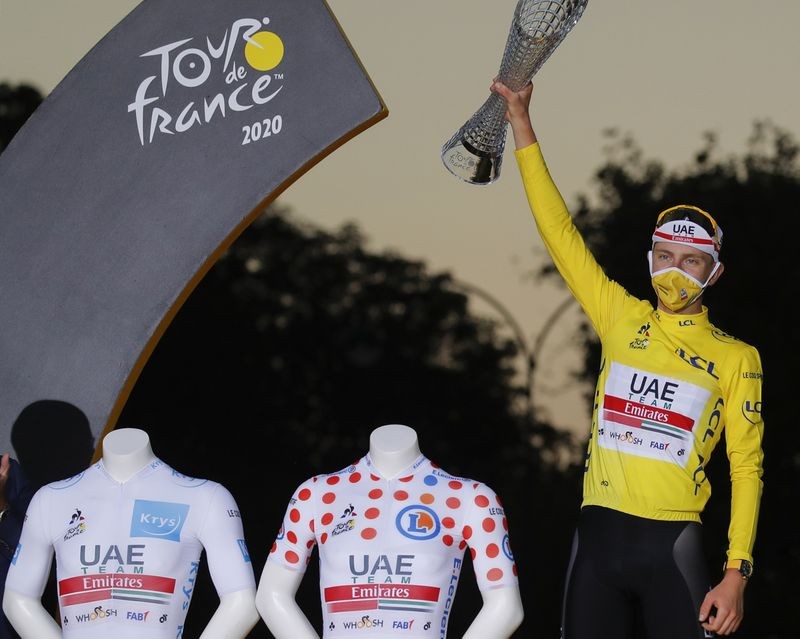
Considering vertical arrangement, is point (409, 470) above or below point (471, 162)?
below

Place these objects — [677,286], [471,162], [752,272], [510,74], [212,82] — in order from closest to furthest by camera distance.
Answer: [677,286]
[510,74]
[471,162]
[212,82]
[752,272]

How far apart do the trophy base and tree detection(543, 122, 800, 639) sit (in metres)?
13.2

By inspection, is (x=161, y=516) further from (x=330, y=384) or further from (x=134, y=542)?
(x=330, y=384)

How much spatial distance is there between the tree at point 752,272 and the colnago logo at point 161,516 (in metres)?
14.2

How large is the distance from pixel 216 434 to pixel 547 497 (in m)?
6.00

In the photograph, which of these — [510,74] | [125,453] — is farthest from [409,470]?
[510,74]

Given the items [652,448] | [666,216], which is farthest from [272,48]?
[652,448]

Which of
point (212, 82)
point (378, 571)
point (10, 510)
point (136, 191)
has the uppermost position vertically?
point (212, 82)

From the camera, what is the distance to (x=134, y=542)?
5387 mm

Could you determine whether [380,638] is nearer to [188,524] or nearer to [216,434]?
[188,524]

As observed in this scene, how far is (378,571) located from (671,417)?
49.9 inches

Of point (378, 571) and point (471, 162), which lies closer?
point (378, 571)

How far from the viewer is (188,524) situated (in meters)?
5.36

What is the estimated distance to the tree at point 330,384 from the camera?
23.8m
